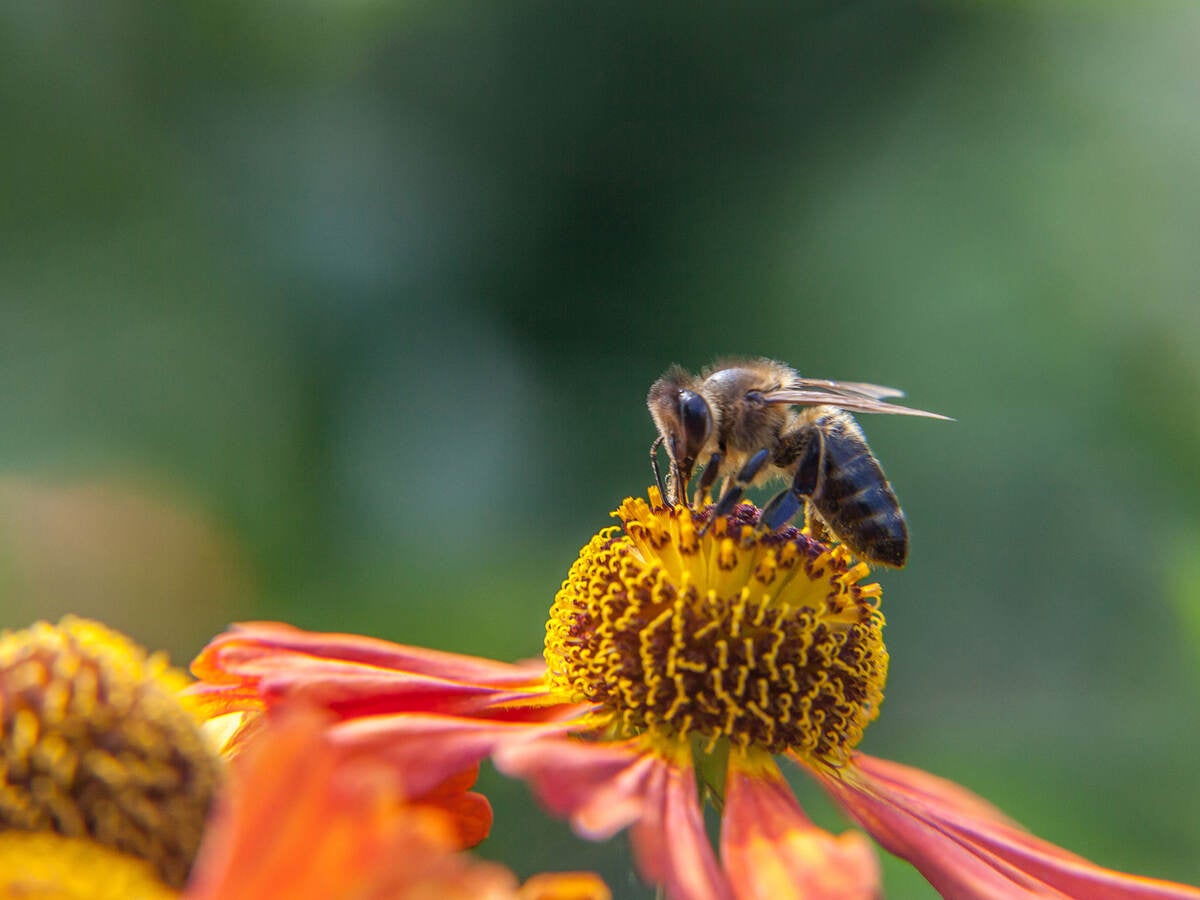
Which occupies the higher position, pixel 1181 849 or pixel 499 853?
pixel 1181 849

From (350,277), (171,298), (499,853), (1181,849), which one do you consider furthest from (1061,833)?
(171,298)

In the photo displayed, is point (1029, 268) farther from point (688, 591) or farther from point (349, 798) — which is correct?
point (349, 798)

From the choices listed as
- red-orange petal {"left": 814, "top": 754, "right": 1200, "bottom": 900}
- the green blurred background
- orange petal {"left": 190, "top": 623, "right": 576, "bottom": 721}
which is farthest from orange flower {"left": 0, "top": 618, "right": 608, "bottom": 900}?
the green blurred background

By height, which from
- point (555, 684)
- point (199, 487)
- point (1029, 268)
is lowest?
point (199, 487)

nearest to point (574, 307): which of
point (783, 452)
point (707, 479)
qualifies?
point (783, 452)

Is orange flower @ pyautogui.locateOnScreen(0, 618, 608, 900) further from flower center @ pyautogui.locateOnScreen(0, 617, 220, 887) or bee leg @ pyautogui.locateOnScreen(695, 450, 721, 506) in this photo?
bee leg @ pyautogui.locateOnScreen(695, 450, 721, 506)

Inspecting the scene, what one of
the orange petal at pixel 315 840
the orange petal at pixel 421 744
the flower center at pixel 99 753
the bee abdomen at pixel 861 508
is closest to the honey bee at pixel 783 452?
the bee abdomen at pixel 861 508

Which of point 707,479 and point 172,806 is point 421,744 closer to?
point 172,806
